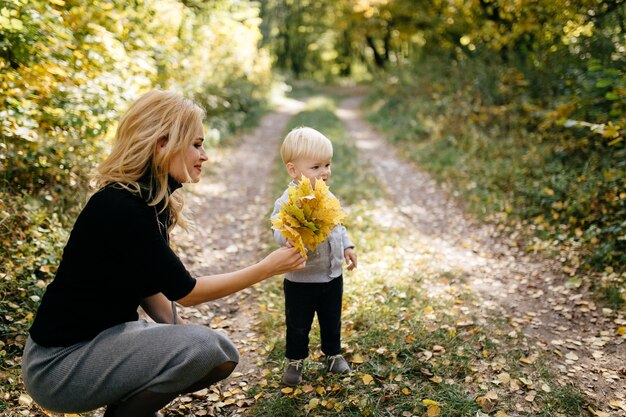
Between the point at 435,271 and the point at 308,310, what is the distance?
2542 mm

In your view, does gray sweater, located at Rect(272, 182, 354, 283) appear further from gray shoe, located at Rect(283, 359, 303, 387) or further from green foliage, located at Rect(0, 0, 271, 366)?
green foliage, located at Rect(0, 0, 271, 366)

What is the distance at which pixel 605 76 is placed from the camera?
6820mm

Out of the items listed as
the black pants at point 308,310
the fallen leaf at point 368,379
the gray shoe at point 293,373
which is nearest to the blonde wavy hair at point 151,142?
the black pants at point 308,310

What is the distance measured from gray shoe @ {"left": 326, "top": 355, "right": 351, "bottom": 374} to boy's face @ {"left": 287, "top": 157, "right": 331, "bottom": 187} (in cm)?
137

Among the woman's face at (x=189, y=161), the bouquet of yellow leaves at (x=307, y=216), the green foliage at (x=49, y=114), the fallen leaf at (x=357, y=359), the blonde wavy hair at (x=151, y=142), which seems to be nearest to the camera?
the blonde wavy hair at (x=151, y=142)

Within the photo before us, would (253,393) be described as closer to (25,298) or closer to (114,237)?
(114,237)

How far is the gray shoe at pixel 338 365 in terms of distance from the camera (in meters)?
3.50

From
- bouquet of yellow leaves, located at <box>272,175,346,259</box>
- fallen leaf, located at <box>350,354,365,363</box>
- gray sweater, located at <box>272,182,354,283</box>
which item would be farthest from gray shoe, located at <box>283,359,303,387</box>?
bouquet of yellow leaves, located at <box>272,175,346,259</box>

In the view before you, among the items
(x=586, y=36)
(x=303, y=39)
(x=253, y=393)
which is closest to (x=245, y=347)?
(x=253, y=393)

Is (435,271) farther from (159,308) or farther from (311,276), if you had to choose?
(159,308)

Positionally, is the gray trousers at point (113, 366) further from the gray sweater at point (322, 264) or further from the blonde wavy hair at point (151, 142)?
the gray sweater at point (322, 264)

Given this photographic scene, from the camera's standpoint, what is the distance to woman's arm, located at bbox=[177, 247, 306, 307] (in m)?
2.53

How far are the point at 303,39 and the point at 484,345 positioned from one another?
35.1m

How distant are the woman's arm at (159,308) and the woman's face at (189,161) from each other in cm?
76
